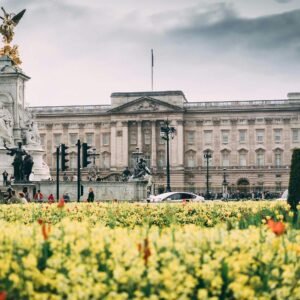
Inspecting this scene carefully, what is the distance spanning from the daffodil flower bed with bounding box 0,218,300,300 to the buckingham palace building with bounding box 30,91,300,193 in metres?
A: 99.0

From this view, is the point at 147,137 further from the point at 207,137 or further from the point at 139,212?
the point at 139,212

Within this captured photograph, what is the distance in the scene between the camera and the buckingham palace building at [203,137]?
356 ft

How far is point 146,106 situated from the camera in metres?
109

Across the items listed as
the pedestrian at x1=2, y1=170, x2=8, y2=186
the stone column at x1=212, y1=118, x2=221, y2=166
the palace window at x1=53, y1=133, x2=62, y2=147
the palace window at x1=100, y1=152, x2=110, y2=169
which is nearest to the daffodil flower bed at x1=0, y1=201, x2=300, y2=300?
the pedestrian at x1=2, y1=170, x2=8, y2=186

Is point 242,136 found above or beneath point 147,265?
above

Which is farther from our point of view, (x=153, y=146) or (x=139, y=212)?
(x=153, y=146)

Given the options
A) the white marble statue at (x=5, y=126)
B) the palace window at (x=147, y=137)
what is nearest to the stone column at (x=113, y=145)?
the palace window at (x=147, y=137)

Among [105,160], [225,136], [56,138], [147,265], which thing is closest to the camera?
[147,265]

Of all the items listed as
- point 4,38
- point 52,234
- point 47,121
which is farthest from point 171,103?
point 52,234

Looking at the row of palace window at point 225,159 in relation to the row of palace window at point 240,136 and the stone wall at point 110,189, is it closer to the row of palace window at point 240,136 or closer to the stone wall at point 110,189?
the row of palace window at point 240,136

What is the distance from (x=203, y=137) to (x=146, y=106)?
9747 millimetres

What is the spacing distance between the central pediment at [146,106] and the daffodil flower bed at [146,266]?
10033 centimetres

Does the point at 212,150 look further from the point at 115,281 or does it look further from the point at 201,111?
the point at 115,281

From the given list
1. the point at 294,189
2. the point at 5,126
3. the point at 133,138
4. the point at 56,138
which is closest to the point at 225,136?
the point at 133,138
